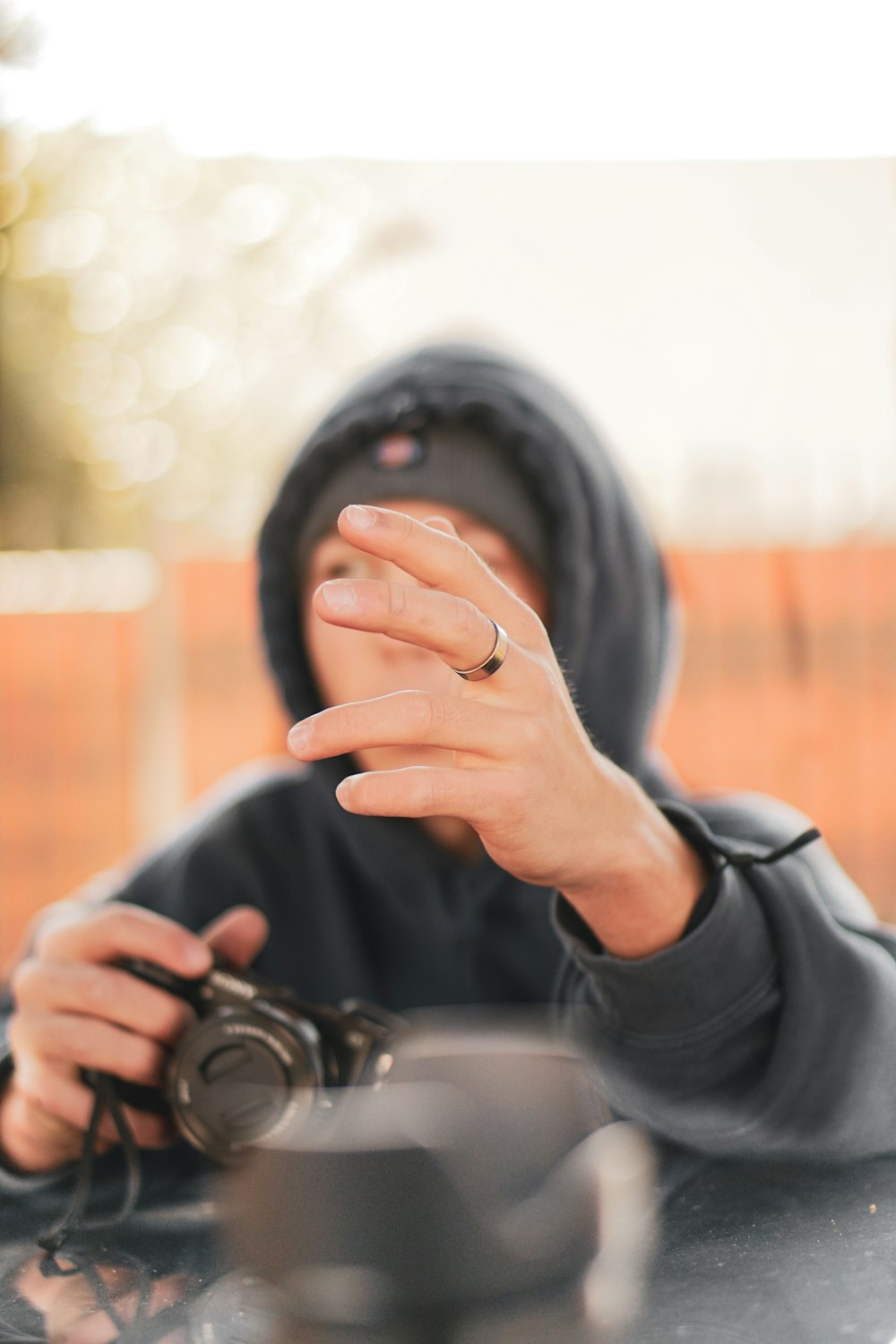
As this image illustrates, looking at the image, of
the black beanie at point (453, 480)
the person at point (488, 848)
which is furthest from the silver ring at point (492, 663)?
the black beanie at point (453, 480)

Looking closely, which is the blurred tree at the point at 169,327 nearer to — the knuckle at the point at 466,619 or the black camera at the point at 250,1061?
the black camera at the point at 250,1061

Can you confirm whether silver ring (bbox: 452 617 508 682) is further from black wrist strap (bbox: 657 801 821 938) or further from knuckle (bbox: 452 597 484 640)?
black wrist strap (bbox: 657 801 821 938)

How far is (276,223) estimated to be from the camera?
3.79 metres

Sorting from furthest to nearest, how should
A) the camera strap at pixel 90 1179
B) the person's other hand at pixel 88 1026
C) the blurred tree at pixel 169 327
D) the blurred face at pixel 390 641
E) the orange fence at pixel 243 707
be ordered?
the blurred tree at pixel 169 327, the orange fence at pixel 243 707, the blurred face at pixel 390 641, the person's other hand at pixel 88 1026, the camera strap at pixel 90 1179

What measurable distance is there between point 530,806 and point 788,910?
→ 17 centimetres

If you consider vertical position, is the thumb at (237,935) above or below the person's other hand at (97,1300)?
above

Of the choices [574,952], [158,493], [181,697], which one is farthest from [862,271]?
[158,493]

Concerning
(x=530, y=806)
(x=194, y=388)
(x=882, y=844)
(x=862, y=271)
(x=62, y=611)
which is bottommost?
(x=882, y=844)

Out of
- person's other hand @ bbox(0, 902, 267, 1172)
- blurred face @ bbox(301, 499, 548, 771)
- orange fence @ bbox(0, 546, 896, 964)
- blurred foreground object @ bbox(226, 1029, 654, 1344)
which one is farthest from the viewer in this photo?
orange fence @ bbox(0, 546, 896, 964)

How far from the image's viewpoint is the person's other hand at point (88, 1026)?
56 cm

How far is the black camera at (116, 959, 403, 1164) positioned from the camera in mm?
509

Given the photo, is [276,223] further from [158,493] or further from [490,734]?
[490,734]

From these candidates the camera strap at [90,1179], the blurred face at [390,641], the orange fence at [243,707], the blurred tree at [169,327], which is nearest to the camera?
the camera strap at [90,1179]

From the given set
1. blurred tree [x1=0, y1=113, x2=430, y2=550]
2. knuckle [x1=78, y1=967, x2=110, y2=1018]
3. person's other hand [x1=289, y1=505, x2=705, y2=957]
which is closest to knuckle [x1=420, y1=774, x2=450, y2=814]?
person's other hand [x1=289, y1=505, x2=705, y2=957]
